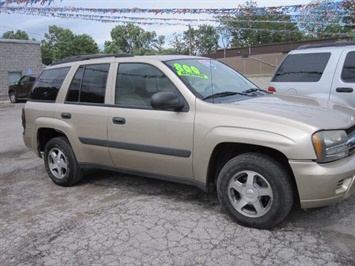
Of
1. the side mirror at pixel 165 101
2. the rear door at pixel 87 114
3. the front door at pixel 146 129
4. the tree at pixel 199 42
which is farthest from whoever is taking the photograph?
the tree at pixel 199 42

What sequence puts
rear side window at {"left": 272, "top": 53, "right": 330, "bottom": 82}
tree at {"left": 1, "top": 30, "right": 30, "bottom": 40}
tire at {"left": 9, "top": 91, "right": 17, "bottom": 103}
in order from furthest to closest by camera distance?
tree at {"left": 1, "top": 30, "right": 30, "bottom": 40} < tire at {"left": 9, "top": 91, "right": 17, "bottom": 103} < rear side window at {"left": 272, "top": 53, "right": 330, "bottom": 82}

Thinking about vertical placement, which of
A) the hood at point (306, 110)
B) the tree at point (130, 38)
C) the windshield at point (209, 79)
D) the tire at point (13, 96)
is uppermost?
the tree at point (130, 38)

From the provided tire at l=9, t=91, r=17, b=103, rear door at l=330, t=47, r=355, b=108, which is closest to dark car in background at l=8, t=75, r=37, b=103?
tire at l=9, t=91, r=17, b=103

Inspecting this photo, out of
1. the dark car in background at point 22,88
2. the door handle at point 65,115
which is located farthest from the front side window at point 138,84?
the dark car in background at point 22,88

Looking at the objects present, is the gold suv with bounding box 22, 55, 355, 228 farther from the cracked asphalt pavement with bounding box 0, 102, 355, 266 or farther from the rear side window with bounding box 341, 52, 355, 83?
the rear side window with bounding box 341, 52, 355, 83

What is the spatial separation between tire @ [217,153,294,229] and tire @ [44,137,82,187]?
2.26 m

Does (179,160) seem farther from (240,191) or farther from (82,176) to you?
(82,176)

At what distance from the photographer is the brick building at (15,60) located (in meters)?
25.4

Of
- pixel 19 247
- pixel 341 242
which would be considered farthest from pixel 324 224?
pixel 19 247

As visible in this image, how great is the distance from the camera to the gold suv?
3.32 metres

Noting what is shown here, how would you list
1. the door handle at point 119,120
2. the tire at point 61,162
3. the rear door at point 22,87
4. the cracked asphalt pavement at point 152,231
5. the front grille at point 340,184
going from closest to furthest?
the cracked asphalt pavement at point 152,231, the front grille at point 340,184, the door handle at point 119,120, the tire at point 61,162, the rear door at point 22,87

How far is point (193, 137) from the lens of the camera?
3838 millimetres

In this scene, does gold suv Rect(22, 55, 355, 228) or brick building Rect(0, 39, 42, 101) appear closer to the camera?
gold suv Rect(22, 55, 355, 228)

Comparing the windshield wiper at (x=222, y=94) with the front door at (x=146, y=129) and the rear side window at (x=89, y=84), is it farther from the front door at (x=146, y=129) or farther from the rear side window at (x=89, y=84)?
the rear side window at (x=89, y=84)
